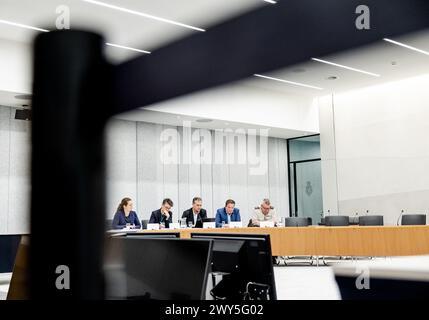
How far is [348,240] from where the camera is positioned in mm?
7293

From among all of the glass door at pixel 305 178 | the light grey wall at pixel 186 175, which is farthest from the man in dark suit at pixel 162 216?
the glass door at pixel 305 178

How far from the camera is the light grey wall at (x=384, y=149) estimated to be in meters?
9.91

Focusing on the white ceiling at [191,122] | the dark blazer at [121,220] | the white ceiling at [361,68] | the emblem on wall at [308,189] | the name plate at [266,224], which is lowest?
the name plate at [266,224]

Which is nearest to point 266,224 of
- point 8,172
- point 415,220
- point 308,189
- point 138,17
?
point 415,220

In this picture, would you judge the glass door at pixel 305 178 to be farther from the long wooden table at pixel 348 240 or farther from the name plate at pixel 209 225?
the name plate at pixel 209 225

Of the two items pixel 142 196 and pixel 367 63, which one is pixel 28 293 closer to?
pixel 367 63

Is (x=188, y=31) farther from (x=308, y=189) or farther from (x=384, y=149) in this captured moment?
(x=308, y=189)

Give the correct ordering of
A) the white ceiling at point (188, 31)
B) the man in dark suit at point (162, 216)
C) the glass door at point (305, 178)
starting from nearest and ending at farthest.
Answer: the white ceiling at point (188, 31) → the man in dark suit at point (162, 216) → the glass door at point (305, 178)

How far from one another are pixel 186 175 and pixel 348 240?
4784mm

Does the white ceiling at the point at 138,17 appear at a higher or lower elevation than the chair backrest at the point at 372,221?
higher

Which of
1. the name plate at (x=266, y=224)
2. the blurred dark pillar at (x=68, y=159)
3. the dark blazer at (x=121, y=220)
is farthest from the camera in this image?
the name plate at (x=266, y=224)

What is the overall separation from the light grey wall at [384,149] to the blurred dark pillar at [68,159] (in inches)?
379

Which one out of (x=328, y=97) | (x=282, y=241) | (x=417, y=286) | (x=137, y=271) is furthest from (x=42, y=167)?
(x=328, y=97)

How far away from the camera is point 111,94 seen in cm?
102
